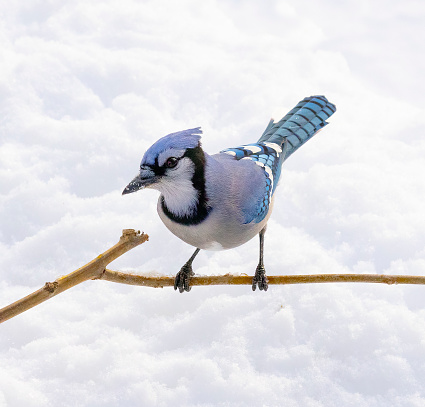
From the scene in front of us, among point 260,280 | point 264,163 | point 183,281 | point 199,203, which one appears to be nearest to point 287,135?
point 264,163


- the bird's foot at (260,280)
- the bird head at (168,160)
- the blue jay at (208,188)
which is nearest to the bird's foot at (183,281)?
the blue jay at (208,188)

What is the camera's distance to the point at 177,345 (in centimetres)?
238

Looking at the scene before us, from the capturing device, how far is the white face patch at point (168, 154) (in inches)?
69.0

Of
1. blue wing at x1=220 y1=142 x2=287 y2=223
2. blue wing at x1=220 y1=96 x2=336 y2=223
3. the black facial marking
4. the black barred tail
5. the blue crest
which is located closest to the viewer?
the blue crest

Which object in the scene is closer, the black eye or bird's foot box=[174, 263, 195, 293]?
the black eye

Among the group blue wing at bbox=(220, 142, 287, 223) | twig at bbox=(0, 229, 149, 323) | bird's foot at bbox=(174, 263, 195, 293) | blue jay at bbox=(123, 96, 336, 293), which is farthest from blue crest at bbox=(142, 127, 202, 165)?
bird's foot at bbox=(174, 263, 195, 293)

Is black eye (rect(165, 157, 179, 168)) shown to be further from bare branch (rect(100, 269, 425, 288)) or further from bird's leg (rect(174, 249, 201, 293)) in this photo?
bird's leg (rect(174, 249, 201, 293))

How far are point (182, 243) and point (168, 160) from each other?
1034 millimetres

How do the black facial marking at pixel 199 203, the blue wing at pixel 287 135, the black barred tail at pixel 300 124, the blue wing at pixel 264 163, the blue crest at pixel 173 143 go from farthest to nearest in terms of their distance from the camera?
the black barred tail at pixel 300 124 < the blue wing at pixel 287 135 < the blue wing at pixel 264 163 < the black facial marking at pixel 199 203 < the blue crest at pixel 173 143

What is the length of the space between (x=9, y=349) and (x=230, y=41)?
Answer: 7.81 ft

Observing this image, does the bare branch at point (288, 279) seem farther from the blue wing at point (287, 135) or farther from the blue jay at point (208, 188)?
the blue wing at point (287, 135)

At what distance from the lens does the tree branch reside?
5.87 feet

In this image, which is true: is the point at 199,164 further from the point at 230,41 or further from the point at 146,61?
the point at 230,41

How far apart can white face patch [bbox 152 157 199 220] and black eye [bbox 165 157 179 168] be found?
Result: 0.04 feet
